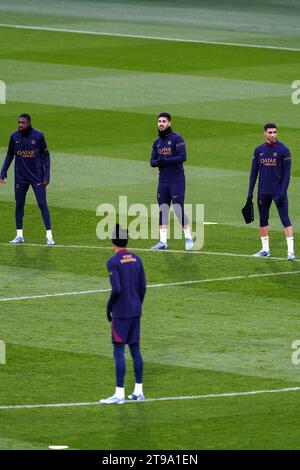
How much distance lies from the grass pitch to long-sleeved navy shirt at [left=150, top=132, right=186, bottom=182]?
1483mm

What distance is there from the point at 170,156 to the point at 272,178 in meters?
2.22

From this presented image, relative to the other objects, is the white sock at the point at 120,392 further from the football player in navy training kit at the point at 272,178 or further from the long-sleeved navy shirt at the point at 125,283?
the football player in navy training kit at the point at 272,178

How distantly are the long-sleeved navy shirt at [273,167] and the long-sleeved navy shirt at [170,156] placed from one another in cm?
169

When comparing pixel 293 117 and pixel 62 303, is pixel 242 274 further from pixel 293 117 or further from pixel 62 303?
pixel 293 117

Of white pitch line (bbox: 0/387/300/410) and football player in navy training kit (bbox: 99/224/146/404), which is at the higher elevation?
football player in navy training kit (bbox: 99/224/146/404)

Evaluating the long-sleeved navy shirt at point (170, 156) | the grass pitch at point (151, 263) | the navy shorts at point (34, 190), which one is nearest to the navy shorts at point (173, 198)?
the long-sleeved navy shirt at point (170, 156)

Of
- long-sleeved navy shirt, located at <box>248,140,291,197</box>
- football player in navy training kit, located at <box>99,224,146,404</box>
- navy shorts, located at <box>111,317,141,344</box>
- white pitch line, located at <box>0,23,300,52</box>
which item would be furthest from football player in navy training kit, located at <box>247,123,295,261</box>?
white pitch line, located at <box>0,23,300,52</box>

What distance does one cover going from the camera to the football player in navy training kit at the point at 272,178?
2734cm

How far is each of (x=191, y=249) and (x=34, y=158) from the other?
3.51 meters

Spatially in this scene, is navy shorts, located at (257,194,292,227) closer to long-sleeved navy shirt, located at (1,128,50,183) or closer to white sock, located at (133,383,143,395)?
long-sleeved navy shirt, located at (1,128,50,183)

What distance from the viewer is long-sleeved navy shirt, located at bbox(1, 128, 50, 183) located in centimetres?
2881

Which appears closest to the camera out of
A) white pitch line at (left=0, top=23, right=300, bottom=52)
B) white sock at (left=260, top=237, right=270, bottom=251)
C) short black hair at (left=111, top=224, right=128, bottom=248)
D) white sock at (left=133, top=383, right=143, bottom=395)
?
short black hair at (left=111, top=224, right=128, bottom=248)

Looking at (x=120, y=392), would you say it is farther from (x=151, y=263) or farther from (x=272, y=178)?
(x=272, y=178)

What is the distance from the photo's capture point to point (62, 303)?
24.4 metres
